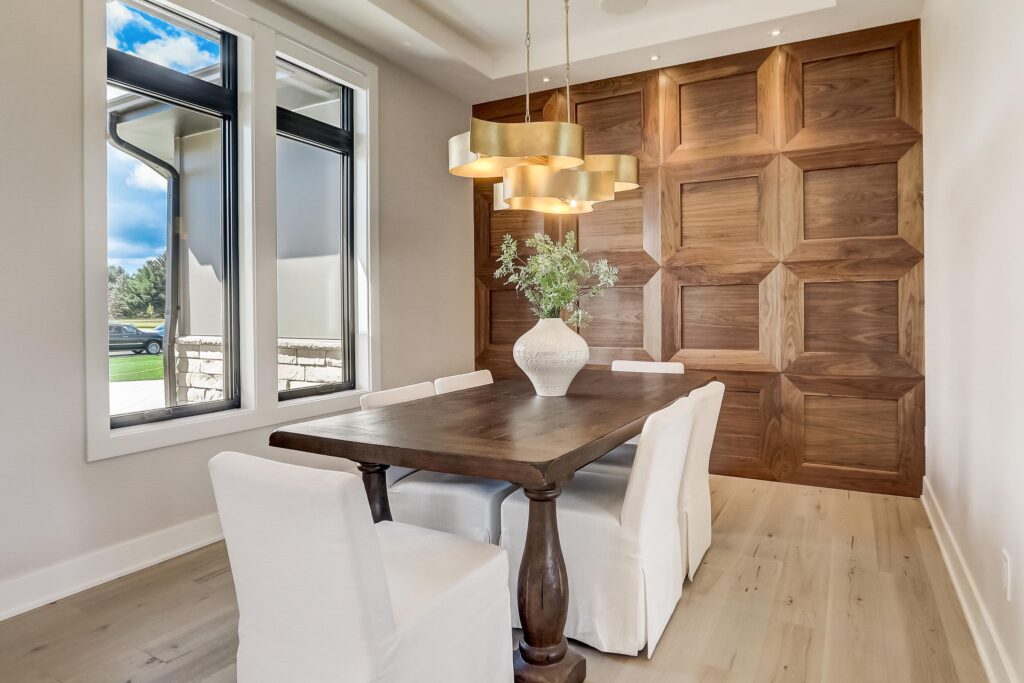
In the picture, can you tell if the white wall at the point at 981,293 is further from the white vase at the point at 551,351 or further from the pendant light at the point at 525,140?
the white vase at the point at 551,351

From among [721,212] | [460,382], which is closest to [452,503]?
[460,382]

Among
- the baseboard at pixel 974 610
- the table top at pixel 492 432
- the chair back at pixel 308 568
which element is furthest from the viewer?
the baseboard at pixel 974 610

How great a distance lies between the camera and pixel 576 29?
3.94 metres

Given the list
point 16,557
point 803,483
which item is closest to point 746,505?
point 803,483

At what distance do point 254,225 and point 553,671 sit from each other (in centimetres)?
256

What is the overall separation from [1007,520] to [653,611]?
1013 millimetres

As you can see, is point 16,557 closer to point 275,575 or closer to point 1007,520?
point 275,575

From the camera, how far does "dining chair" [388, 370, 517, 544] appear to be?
216cm

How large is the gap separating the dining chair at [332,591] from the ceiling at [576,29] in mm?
2885

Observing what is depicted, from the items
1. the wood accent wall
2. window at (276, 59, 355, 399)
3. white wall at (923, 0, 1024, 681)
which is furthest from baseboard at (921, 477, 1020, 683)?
window at (276, 59, 355, 399)

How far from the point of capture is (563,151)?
85.0 inches

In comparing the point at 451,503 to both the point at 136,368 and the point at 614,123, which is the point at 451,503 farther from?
the point at 614,123

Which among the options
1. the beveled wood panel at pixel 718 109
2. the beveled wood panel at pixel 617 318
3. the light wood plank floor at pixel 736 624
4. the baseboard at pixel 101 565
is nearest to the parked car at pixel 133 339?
the baseboard at pixel 101 565

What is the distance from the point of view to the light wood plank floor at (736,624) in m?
1.83
